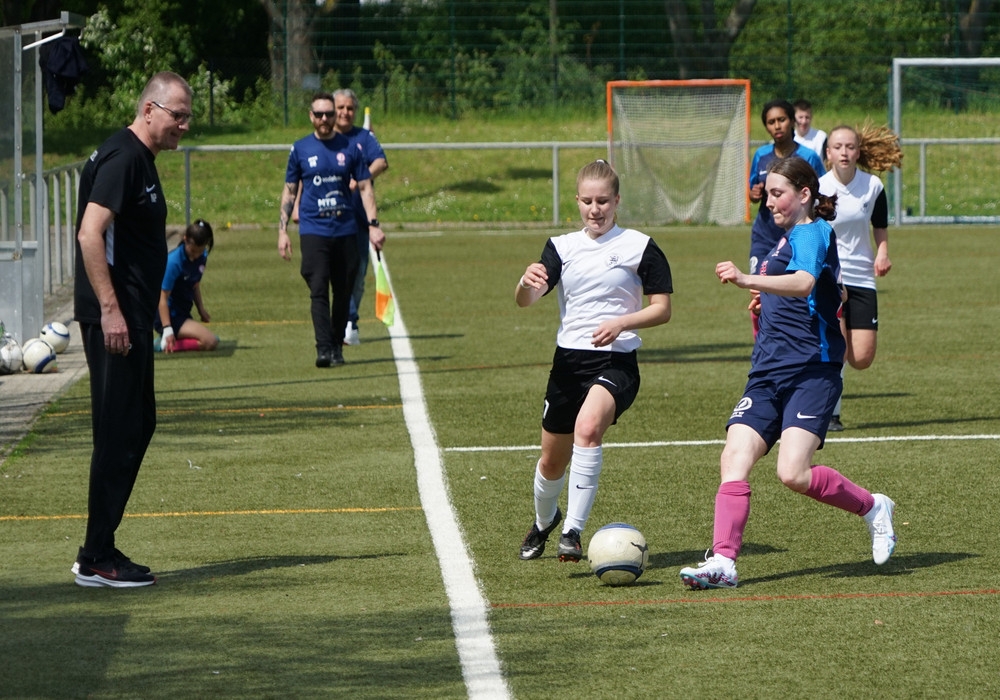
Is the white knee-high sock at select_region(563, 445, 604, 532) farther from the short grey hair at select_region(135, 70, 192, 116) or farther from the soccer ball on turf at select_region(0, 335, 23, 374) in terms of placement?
the soccer ball on turf at select_region(0, 335, 23, 374)

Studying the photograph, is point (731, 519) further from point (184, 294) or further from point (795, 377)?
point (184, 294)

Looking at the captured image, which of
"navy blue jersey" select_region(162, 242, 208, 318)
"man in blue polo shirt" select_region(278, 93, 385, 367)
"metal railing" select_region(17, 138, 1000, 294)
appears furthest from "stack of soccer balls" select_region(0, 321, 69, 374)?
"metal railing" select_region(17, 138, 1000, 294)

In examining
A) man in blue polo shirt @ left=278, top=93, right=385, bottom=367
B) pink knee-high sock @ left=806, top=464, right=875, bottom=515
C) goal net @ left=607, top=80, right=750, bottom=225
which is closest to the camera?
pink knee-high sock @ left=806, top=464, right=875, bottom=515

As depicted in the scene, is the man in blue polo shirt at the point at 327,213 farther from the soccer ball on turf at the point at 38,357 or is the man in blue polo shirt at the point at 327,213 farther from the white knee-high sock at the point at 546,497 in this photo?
the white knee-high sock at the point at 546,497

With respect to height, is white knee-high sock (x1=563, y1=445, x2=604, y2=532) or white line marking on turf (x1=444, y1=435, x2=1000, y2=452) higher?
white knee-high sock (x1=563, y1=445, x2=604, y2=532)

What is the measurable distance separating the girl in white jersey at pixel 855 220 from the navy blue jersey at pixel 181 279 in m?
5.95

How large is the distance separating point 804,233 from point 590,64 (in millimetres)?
30165

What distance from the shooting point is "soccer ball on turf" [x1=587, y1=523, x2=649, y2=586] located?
6000mm

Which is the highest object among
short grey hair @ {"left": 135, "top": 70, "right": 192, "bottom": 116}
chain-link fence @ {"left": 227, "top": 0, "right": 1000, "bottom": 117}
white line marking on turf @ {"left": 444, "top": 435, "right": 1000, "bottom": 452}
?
chain-link fence @ {"left": 227, "top": 0, "right": 1000, "bottom": 117}

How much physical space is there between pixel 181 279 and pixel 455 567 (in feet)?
24.0

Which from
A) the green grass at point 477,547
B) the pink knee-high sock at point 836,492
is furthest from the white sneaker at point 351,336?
the pink knee-high sock at point 836,492

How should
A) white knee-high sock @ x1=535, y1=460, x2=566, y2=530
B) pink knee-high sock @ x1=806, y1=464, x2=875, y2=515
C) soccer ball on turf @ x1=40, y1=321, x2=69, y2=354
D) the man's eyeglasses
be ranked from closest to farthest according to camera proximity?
the man's eyeglasses < pink knee-high sock @ x1=806, y1=464, x2=875, y2=515 < white knee-high sock @ x1=535, y1=460, x2=566, y2=530 < soccer ball on turf @ x1=40, y1=321, x2=69, y2=354

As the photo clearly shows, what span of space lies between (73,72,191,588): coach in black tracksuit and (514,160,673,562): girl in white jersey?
4.86ft

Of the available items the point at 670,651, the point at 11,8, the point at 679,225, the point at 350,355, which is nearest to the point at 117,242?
the point at 670,651
